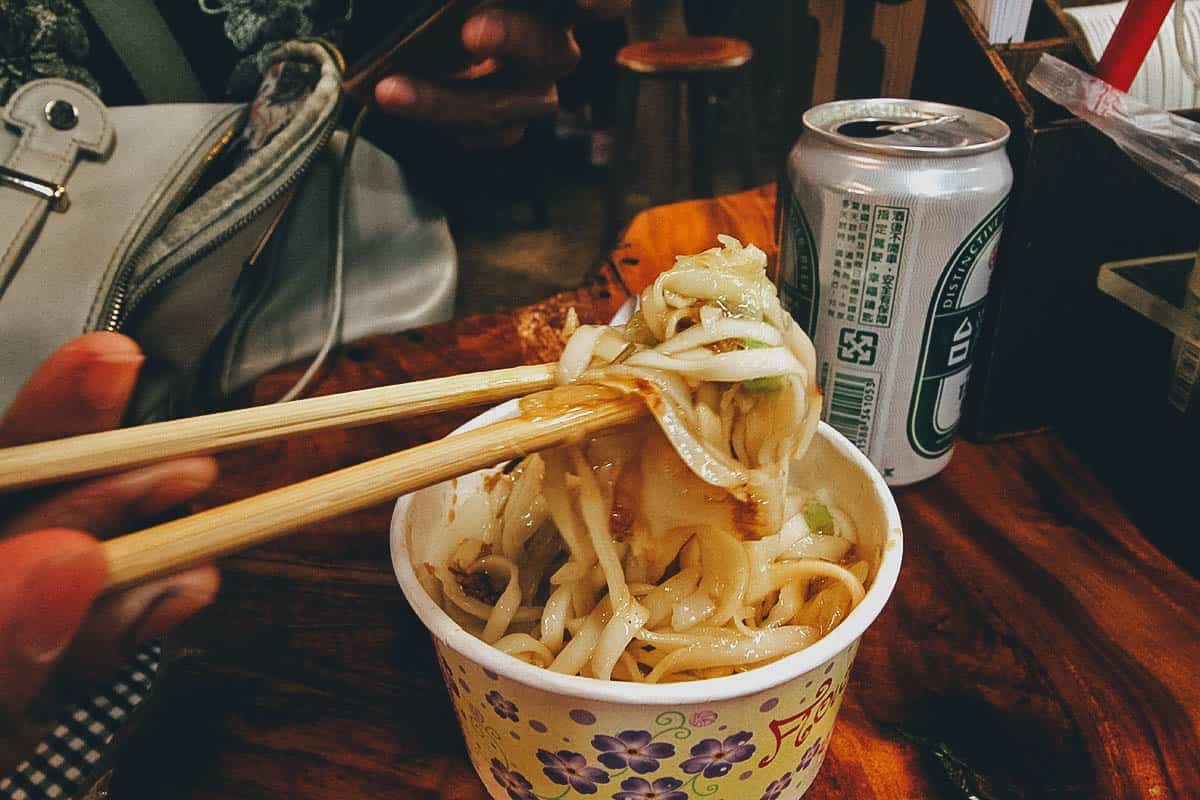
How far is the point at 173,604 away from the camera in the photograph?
0.57m

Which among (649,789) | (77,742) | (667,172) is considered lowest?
(667,172)

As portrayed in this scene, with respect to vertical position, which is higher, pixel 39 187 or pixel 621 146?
pixel 39 187

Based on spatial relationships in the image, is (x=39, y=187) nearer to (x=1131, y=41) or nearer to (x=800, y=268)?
(x=800, y=268)

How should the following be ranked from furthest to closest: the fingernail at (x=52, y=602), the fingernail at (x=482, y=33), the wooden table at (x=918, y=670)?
1. the fingernail at (x=482, y=33)
2. the wooden table at (x=918, y=670)
3. the fingernail at (x=52, y=602)

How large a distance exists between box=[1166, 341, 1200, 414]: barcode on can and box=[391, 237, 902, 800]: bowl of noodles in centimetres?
52

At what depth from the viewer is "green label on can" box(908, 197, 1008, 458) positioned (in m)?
0.98

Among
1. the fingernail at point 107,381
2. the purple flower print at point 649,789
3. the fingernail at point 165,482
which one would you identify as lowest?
the purple flower print at point 649,789

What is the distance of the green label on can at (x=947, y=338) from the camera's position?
982mm

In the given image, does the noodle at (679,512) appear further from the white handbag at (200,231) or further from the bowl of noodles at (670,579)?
the white handbag at (200,231)

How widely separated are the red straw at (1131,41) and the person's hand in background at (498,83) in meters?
0.71

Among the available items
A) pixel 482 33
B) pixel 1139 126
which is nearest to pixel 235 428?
pixel 482 33

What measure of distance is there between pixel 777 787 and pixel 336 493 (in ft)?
1.65

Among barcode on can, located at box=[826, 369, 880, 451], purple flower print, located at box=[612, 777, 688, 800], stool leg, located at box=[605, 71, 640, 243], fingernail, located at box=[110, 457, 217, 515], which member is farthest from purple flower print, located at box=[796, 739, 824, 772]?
stool leg, located at box=[605, 71, 640, 243]

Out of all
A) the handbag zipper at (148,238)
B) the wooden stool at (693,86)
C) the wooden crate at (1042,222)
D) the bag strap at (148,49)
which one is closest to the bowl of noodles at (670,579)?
the wooden crate at (1042,222)
